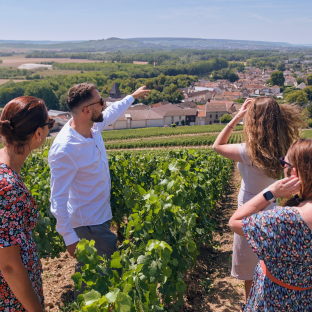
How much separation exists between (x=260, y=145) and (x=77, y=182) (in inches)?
71.2

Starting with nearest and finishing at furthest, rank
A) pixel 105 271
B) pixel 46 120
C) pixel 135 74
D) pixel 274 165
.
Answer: pixel 105 271
pixel 46 120
pixel 274 165
pixel 135 74

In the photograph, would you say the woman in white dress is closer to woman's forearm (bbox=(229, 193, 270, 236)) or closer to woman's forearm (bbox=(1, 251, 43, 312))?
woman's forearm (bbox=(229, 193, 270, 236))

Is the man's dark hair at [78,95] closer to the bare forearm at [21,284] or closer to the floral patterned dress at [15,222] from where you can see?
the floral patterned dress at [15,222]

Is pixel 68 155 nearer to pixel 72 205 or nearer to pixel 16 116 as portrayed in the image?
pixel 72 205

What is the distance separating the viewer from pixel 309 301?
69.0 inches

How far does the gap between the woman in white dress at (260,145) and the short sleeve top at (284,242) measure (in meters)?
1.00

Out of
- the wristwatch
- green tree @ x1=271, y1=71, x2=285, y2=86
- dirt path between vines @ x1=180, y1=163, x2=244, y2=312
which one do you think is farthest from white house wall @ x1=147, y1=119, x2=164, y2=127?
green tree @ x1=271, y1=71, x2=285, y2=86

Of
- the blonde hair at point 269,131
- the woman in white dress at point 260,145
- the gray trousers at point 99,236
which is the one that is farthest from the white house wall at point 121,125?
the blonde hair at point 269,131

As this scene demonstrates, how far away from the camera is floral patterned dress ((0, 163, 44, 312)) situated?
5.35 ft

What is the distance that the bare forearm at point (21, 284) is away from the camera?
166 cm

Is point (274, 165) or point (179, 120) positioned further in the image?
point (179, 120)

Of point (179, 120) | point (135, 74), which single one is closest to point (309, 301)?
point (179, 120)

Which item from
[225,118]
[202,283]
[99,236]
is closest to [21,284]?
[99,236]

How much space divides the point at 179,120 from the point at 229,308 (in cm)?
6389
